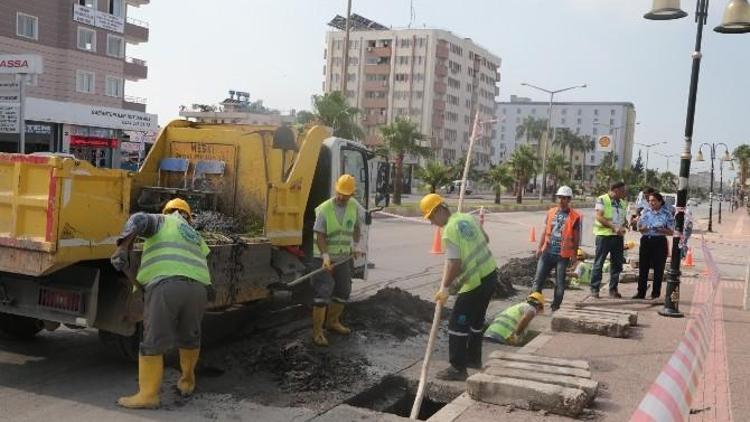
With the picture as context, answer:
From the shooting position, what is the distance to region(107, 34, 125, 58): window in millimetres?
47375

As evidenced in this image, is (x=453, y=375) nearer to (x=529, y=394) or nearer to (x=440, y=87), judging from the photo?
(x=529, y=394)

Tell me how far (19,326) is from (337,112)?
28.6 metres

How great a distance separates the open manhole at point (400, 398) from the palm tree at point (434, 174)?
109 ft

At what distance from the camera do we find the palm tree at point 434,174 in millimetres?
39750

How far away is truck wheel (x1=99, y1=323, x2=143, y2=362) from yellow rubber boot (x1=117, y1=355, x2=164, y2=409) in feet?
3.21

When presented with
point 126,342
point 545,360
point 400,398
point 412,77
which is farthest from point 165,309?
point 412,77

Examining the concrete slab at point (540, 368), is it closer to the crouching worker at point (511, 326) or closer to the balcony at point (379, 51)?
the crouching worker at point (511, 326)

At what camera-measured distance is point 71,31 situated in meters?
44.2

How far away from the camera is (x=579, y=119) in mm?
173500

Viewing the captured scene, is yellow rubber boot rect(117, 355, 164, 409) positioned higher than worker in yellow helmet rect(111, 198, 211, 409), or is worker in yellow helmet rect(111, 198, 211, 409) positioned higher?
worker in yellow helmet rect(111, 198, 211, 409)

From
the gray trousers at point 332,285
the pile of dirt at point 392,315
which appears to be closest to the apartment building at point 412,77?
the pile of dirt at point 392,315

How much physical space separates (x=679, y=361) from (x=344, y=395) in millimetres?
2631

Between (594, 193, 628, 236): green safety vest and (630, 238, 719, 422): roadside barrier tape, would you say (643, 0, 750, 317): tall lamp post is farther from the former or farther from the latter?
(630, 238, 719, 422): roadside barrier tape

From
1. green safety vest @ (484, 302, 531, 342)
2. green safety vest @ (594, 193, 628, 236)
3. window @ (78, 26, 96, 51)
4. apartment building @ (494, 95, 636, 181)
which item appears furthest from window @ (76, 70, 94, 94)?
apartment building @ (494, 95, 636, 181)
